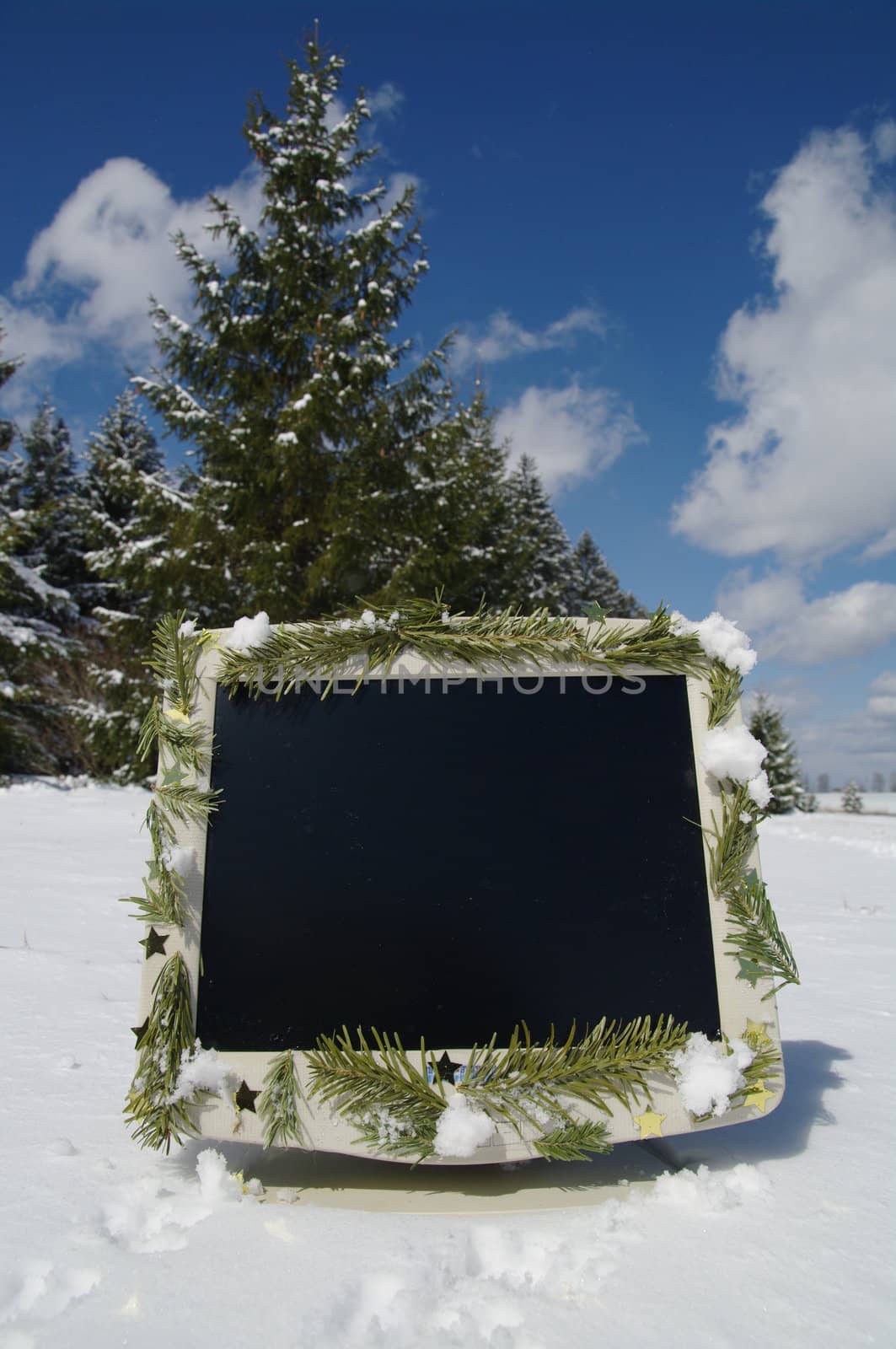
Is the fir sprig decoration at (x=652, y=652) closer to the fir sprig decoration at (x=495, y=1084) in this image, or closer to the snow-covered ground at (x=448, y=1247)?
the fir sprig decoration at (x=495, y=1084)

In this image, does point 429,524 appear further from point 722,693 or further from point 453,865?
point 453,865

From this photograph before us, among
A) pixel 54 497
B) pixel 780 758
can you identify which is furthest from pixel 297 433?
pixel 780 758

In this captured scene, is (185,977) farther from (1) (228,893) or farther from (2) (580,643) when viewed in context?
(2) (580,643)

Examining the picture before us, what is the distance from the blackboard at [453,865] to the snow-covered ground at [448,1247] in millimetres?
275

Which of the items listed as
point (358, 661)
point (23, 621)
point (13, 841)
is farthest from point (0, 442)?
point (358, 661)

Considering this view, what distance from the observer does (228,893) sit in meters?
1.45

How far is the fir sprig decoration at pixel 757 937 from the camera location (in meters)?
1.38

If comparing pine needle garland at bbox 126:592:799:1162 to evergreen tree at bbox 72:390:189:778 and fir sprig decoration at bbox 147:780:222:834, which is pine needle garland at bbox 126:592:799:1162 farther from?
evergreen tree at bbox 72:390:189:778

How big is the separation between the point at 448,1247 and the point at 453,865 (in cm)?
59

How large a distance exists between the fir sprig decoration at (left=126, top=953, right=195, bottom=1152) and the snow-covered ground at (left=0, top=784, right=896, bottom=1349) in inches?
3.8

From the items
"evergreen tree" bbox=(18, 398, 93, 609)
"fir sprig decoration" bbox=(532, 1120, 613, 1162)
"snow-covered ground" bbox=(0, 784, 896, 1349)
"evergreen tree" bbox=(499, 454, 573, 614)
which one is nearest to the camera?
"snow-covered ground" bbox=(0, 784, 896, 1349)

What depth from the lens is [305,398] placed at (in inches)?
399

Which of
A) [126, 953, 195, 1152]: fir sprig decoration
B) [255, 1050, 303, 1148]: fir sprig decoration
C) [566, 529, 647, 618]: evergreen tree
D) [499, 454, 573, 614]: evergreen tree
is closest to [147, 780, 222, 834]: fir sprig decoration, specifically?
[126, 953, 195, 1152]: fir sprig decoration

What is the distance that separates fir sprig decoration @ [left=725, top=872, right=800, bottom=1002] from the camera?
1.38 metres
